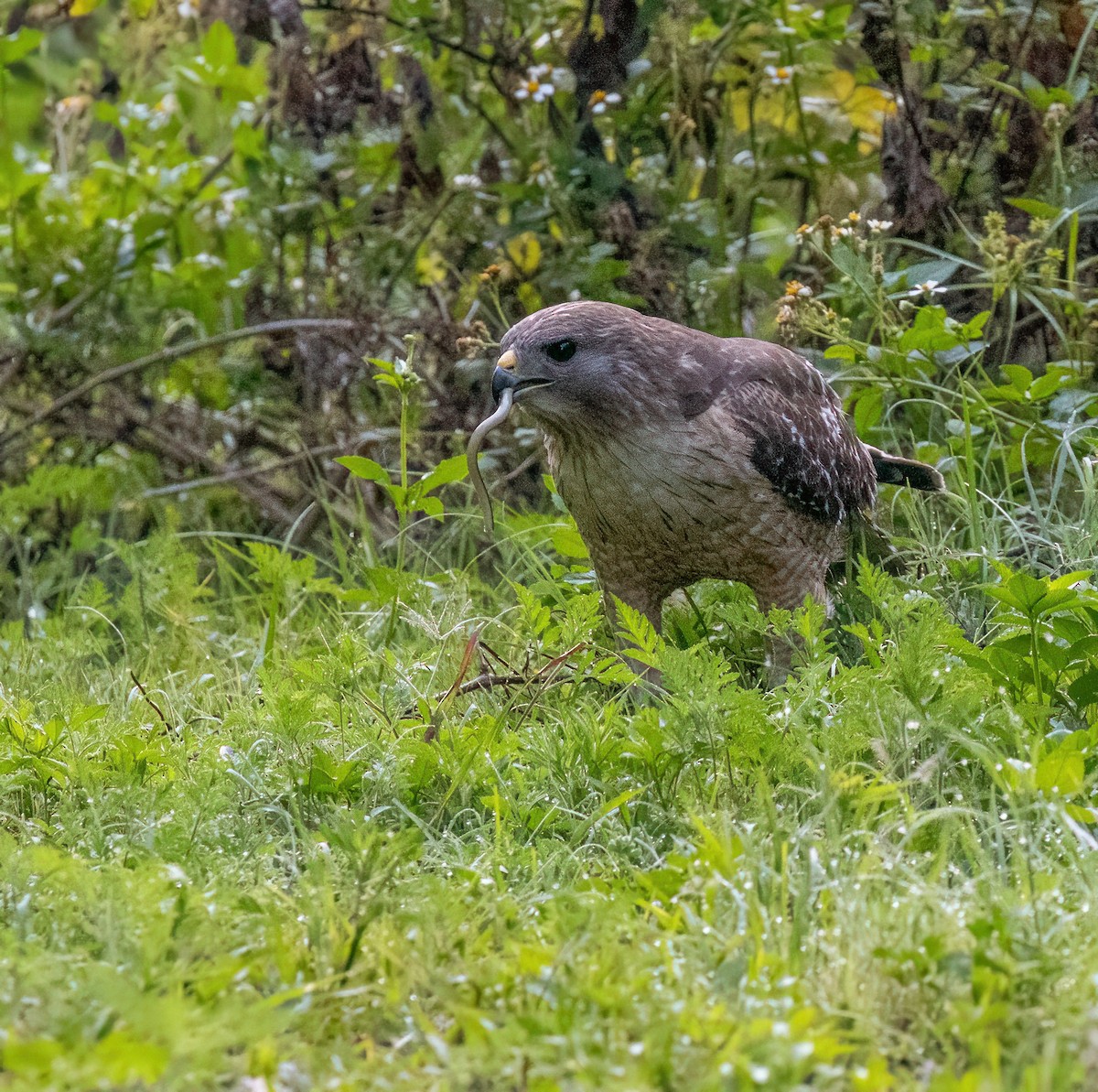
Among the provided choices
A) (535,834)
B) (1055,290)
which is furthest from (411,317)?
(535,834)

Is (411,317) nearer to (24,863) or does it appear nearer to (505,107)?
(505,107)

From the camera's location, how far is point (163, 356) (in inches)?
231

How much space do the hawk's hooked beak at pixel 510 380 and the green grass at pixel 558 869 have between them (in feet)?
1.85

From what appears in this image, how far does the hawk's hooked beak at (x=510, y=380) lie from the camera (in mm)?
3785

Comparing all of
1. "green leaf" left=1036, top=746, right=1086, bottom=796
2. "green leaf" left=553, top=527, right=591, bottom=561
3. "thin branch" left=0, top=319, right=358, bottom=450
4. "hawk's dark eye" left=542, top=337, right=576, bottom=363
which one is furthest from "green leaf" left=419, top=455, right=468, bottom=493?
"thin branch" left=0, top=319, right=358, bottom=450

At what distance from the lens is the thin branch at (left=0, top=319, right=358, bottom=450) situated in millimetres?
5770

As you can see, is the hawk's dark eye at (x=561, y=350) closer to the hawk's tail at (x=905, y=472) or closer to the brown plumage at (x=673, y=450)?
the brown plumage at (x=673, y=450)

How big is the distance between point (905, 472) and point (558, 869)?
7.19 ft

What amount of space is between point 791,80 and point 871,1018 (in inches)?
165

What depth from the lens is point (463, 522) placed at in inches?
212

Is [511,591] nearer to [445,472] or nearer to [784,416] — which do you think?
[445,472]

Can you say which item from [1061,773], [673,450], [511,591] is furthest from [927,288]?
[1061,773]

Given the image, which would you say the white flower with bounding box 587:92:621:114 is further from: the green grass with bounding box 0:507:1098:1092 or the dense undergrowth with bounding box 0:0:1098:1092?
the green grass with bounding box 0:507:1098:1092

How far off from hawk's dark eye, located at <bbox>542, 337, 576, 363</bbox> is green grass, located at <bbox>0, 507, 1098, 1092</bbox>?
0.62 meters
